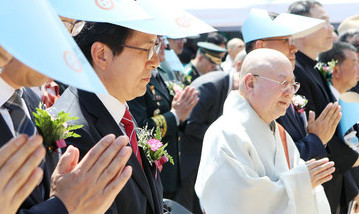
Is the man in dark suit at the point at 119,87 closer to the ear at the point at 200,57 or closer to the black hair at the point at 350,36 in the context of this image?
the black hair at the point at 350,36

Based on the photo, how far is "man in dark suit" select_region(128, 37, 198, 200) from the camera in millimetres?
4379

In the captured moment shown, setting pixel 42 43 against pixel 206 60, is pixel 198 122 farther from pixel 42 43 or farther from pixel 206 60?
pixel 42 43

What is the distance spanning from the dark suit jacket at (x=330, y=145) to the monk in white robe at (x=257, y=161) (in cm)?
101

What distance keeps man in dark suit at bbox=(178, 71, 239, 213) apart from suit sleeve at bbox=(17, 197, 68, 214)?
3803 millimetres

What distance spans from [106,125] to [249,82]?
1.16 meters

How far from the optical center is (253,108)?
126 inches

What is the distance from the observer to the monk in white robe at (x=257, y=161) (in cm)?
291

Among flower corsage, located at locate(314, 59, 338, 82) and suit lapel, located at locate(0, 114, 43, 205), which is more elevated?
suit lapel, located at locate(0, 114, 43, 205)

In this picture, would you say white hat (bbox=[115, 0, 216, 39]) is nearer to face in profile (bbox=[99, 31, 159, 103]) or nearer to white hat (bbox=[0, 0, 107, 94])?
face in profile (bbox=[99, 31, 159, 103])

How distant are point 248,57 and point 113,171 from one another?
1931 millimetres

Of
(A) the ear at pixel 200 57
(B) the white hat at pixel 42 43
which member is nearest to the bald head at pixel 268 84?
(B) the white hat at pixel 42 43

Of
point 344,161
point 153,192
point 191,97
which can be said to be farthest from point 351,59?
point 153,192

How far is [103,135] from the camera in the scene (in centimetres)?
228

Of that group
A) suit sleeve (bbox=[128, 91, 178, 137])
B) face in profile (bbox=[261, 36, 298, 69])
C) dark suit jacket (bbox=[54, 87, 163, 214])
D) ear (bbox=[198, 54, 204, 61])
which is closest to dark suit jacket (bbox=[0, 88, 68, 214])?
dark suit jacket (bbox=[54, 87, 163, 214])
